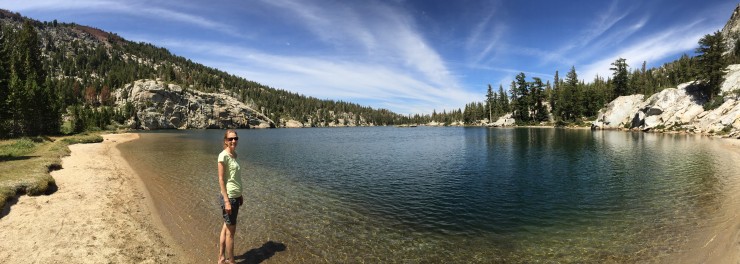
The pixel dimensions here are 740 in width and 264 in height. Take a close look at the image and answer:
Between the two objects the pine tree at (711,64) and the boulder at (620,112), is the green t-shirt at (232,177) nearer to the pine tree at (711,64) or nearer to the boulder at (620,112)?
the pine tree at (711,64)

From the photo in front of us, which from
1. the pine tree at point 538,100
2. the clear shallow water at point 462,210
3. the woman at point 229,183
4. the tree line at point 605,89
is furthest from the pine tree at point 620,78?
the woman at point 229,183

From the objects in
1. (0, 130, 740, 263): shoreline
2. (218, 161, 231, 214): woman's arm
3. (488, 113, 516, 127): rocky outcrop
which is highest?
(488, 113, 516, 127): rocky outcrop

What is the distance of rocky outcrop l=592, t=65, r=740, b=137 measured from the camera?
72750mm

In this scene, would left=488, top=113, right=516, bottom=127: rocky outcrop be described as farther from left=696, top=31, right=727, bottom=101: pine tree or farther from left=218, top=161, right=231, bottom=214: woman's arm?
left=218, top=161, right=231, bottom=214: woman's arm

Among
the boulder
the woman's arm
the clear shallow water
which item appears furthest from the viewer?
the boulder

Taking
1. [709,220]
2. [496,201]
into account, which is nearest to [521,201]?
[496,201]

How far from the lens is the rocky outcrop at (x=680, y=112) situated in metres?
72.8

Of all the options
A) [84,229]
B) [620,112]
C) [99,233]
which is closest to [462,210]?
[99,233]

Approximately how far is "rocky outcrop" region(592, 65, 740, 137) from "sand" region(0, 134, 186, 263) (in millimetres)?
92785

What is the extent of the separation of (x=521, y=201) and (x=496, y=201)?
161 centimetres

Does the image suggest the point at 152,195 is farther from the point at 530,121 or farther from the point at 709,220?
the point at 530,121

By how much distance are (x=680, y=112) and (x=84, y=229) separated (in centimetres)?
12806

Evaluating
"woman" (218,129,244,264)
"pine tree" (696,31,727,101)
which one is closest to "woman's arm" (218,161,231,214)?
"woman" (218,129,244,264)

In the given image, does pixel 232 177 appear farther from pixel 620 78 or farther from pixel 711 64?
pixel 620 78
